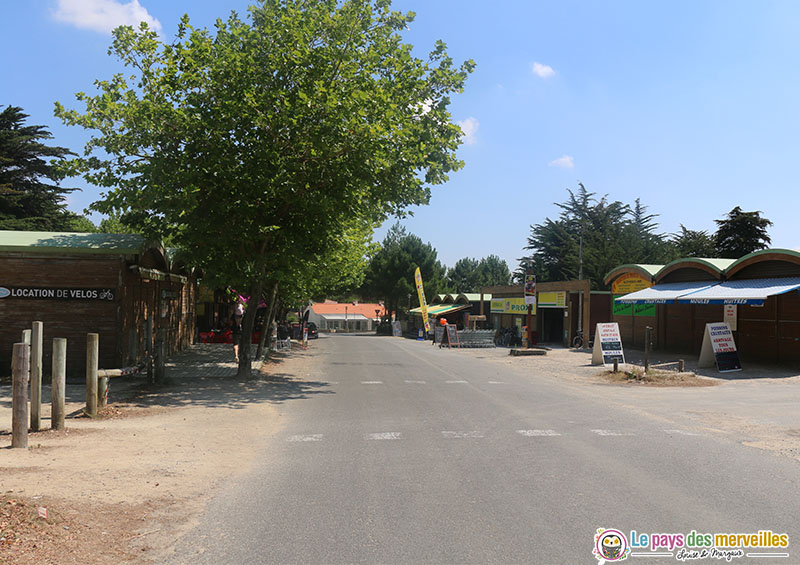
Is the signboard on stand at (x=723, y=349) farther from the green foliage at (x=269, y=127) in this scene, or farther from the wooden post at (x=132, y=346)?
the wooden post at (x=132, y=346)

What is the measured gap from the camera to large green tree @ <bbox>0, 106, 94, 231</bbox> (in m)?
42.4

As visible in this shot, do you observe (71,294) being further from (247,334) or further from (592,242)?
(592,242)

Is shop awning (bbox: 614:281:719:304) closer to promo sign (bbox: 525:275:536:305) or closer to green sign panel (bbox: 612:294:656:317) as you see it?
green sign panel (bbox: 612:294:656:317)

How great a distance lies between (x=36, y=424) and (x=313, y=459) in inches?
166

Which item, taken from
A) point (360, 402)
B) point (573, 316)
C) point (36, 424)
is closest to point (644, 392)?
point (360, 402)

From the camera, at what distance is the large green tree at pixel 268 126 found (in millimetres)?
13930

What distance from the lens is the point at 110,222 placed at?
53.3 metres

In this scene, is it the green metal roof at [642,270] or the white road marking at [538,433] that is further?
the green metal roof at [642,270]

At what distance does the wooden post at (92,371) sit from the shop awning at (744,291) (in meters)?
18.5

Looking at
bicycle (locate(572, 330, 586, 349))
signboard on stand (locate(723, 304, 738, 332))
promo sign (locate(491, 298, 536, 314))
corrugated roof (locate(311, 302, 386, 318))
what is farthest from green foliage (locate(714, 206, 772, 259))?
corrugated roof (locate(311, 302, 386, 318))

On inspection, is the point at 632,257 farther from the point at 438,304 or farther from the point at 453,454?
the point at 453,454

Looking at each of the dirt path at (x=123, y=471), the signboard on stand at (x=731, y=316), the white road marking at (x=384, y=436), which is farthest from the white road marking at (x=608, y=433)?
the signboard on stand at (x=731, y=316)

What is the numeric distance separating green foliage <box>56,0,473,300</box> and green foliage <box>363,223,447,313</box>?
60.2 metres

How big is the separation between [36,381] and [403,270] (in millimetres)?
68037
